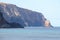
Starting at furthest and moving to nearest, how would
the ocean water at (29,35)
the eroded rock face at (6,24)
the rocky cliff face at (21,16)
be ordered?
1. the rocky cliff face at (21,16)
2. the eroded rock face at (6,24)
3. the ocean water at (29,35)

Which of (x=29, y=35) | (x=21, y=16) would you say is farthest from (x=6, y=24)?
(x=29, y=35)

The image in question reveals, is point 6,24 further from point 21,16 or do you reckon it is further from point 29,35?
point 29,35

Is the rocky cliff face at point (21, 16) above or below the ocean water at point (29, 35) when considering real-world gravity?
below

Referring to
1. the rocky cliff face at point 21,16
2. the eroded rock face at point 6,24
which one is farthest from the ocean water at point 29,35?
the rocky cliff face at point 21,16

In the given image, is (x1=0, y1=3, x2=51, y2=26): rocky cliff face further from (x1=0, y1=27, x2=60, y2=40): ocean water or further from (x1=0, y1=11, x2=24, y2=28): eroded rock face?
(x1=0, y1=27, x2=60, y2=40): ocean water

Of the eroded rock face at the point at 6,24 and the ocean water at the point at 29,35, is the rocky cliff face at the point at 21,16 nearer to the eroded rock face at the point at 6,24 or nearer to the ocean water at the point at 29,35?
the eroded rock face at the point at 6,24

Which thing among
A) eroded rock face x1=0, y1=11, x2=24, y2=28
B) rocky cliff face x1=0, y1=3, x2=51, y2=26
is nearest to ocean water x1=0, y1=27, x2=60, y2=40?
eroded rock face x1=0, y1=11, x2=24, y2=28

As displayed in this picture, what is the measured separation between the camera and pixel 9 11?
142 m

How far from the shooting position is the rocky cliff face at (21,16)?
133 metres

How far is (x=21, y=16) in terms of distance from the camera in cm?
15425

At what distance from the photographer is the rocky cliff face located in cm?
13281

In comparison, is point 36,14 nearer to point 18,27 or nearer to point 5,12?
point 5,12

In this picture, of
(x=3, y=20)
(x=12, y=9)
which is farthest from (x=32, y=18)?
(x=3, y=20)

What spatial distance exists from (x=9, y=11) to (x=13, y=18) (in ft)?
28.3
